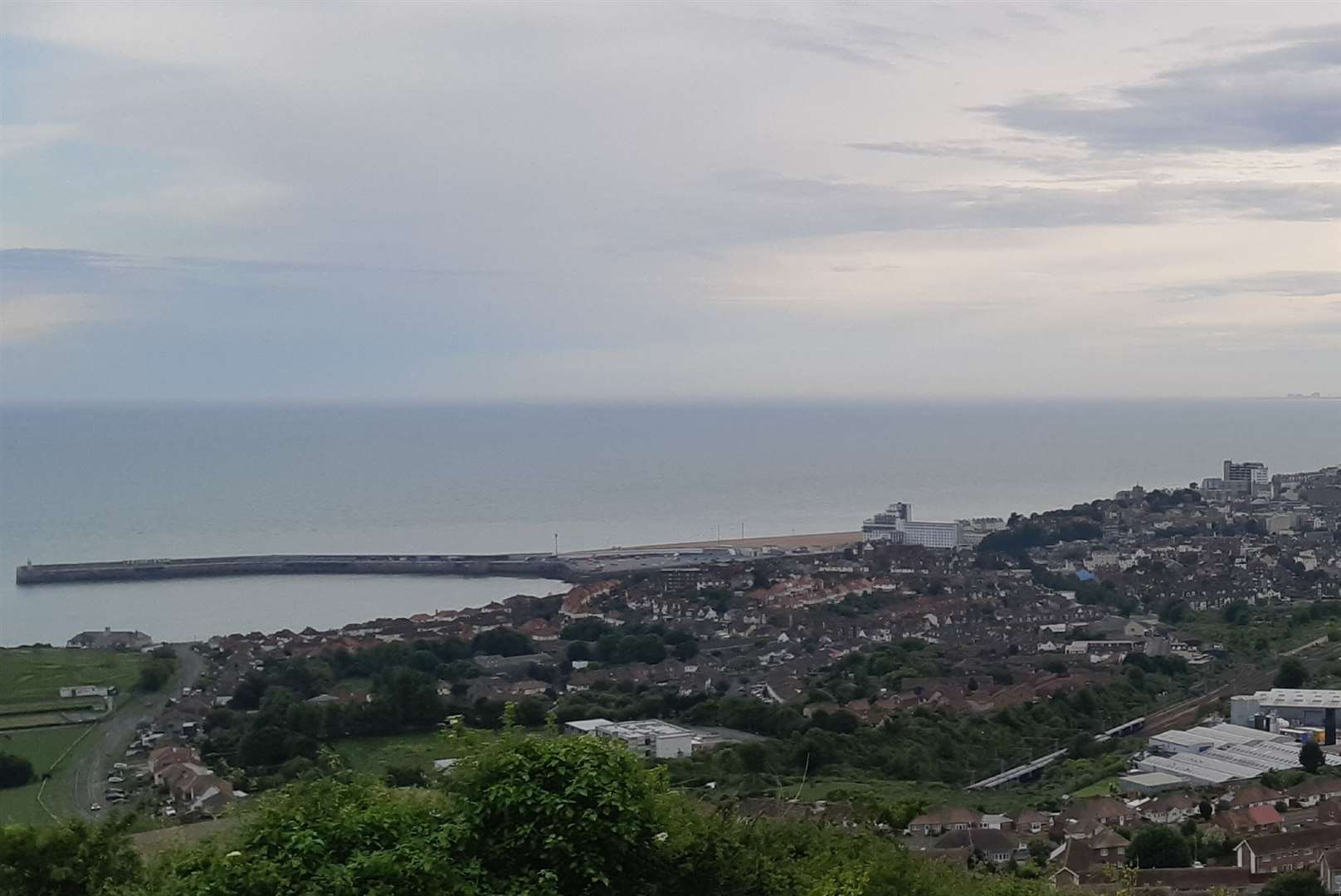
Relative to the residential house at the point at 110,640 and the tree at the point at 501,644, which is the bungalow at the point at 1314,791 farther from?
the residential house at the point at 110,640

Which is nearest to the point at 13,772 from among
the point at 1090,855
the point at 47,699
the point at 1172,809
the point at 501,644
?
the point at 47,699

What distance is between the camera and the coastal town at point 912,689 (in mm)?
7781

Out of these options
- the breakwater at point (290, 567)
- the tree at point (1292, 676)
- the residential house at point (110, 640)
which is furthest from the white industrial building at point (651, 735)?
the breakwater at point (290, 567)

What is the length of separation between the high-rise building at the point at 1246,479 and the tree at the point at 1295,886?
28.4 metres

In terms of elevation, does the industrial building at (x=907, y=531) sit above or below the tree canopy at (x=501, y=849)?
below

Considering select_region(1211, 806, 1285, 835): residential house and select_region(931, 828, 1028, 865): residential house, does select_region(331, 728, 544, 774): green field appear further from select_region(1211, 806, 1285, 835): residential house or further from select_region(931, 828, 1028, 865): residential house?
select_region(1211, 806, 1285, 835): residential house

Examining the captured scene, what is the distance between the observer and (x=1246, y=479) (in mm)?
34062

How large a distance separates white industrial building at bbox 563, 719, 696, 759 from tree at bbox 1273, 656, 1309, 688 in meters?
5.89

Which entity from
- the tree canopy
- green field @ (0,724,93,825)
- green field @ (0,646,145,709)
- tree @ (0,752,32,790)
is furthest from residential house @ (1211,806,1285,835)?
green field @ (0,646,145,709)

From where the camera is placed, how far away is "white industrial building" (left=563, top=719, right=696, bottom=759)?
32.5ft

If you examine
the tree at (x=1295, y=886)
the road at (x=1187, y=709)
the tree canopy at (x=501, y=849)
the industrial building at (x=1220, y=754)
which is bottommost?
the road at (x=1187, y=709)

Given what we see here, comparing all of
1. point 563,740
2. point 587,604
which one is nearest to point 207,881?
point 563,740

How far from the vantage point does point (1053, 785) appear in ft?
32.5

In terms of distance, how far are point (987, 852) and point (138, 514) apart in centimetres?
3209
